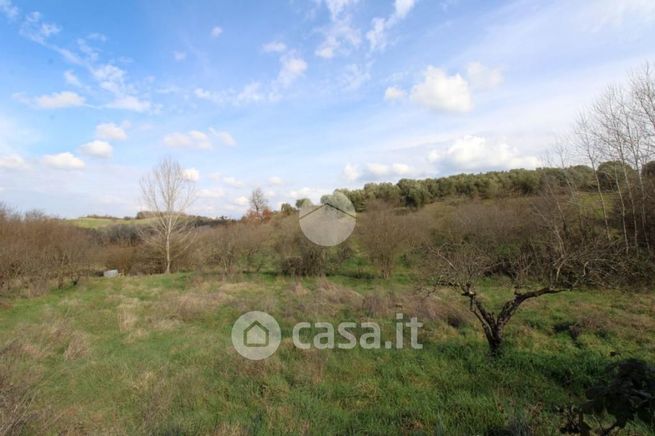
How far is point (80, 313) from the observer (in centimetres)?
938

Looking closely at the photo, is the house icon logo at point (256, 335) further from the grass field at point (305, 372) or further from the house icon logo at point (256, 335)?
the grass field at point (305, 372)

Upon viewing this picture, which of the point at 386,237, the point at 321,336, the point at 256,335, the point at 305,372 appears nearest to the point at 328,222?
the point at 386,237

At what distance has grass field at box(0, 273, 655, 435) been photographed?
3643 mm

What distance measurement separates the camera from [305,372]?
5090 millimetres

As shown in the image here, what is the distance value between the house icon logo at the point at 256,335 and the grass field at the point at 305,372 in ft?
0.77

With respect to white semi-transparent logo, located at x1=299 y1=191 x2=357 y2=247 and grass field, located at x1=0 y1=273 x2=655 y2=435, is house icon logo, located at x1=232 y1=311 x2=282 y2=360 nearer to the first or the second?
grass field, located at x1=0 y1=273 x2=655 y2=435

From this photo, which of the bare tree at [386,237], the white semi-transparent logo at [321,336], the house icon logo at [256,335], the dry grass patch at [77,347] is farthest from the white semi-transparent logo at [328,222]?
the dry grass patch at [77,347]

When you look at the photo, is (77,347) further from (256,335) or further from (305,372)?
(305,372)

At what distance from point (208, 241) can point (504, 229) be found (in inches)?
629

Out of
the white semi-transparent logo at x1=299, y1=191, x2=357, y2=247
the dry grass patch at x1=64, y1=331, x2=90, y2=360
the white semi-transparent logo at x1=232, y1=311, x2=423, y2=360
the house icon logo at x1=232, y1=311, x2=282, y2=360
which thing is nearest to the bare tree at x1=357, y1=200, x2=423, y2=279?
the white semi-transparent logo at x1=299, y1=191, x2=357, y2=247

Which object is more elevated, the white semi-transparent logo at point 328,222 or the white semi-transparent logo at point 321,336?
the white semi-transparent logo at point 328,222

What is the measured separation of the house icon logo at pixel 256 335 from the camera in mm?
6164

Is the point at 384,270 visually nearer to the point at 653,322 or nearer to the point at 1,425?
the point at 653,322

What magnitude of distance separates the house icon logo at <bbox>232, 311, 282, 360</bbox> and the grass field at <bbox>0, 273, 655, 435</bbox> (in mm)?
235
